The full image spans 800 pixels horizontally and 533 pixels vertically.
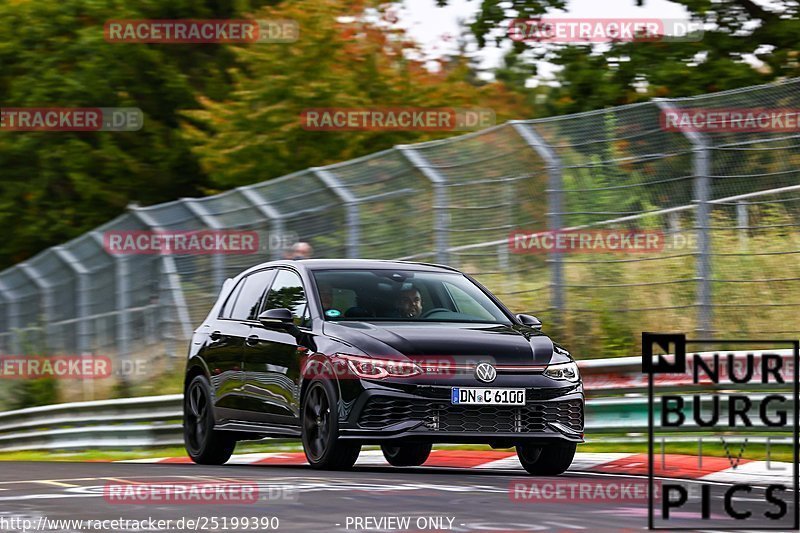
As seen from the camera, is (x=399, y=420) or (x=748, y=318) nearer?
(x=399, y=420)

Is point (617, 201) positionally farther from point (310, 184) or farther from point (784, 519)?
point (784, 519)

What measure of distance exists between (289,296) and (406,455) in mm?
1604

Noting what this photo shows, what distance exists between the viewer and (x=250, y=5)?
38125 mm

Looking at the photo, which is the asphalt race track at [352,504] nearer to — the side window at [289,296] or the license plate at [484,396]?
the license plate at [484,396]

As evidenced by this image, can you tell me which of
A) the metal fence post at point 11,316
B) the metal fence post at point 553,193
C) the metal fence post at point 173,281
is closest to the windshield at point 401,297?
the metal fence post at point 553,193

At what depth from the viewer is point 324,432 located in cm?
1168

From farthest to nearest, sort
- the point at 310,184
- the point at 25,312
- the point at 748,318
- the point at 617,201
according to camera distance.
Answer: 1. the point at 25,312
2. the point at 310,184
3. the point at 617,201
4. the point at 748,318

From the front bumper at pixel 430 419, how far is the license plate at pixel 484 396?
3cm

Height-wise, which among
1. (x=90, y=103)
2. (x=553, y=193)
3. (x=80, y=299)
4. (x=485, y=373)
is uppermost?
(x=485, y=373)

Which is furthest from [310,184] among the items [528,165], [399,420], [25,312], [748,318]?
[25,312]

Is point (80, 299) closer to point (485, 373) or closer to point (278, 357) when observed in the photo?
point (278, 357)

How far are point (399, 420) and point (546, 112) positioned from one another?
2850cm

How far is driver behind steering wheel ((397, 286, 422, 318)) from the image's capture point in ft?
41.0

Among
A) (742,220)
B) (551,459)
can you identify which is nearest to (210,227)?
(742,220)
